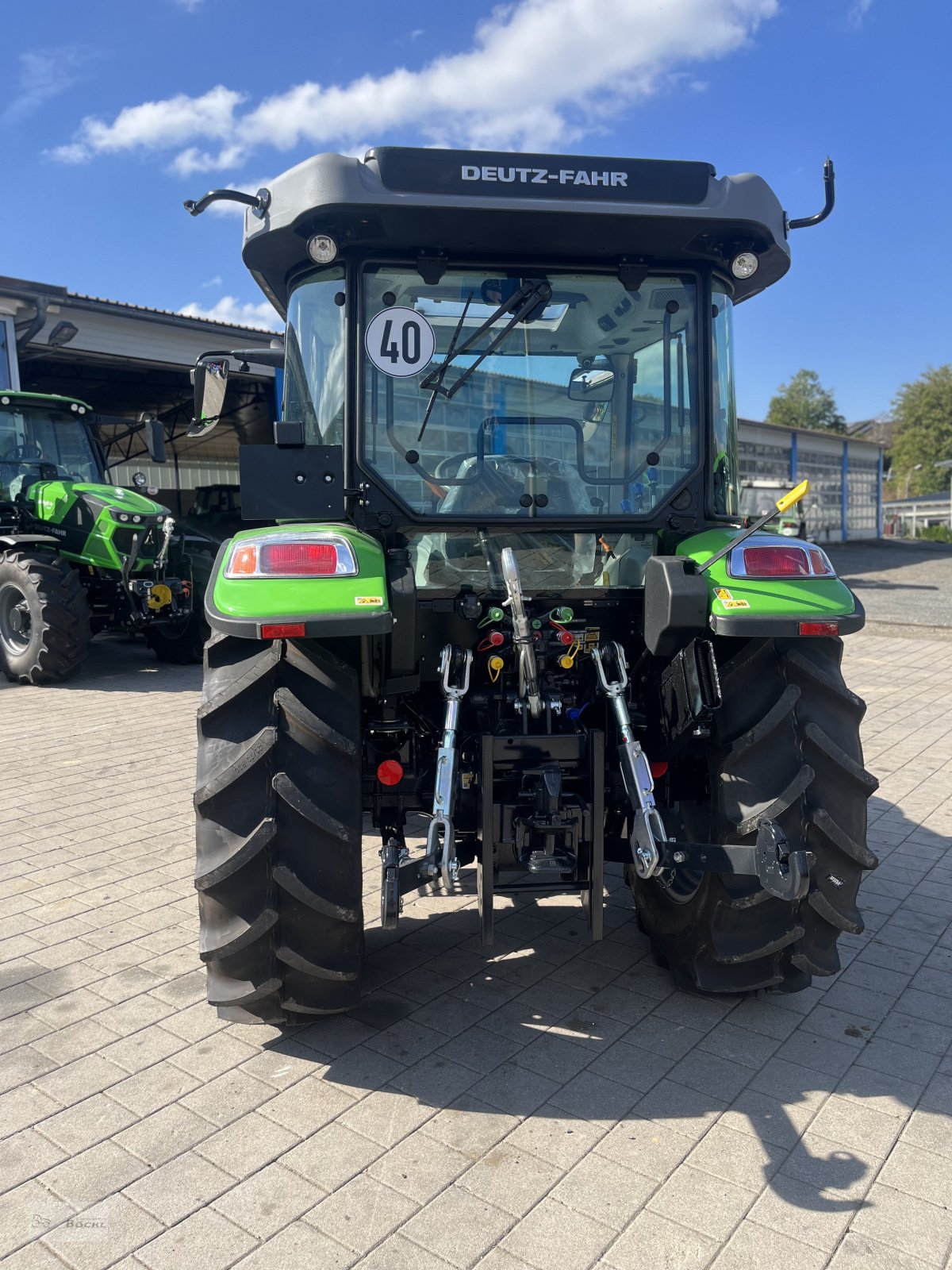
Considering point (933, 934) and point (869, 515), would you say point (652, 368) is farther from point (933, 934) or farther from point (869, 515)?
point (869, 515)

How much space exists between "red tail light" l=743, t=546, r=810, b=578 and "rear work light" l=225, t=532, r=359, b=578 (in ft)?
3.98

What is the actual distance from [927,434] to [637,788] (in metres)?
65.9

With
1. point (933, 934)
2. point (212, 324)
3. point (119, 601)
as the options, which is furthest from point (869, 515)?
point (933, 934)

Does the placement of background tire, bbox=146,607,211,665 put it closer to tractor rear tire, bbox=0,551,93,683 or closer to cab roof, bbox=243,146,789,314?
tractor rear tire, bbox=0,551,93,683

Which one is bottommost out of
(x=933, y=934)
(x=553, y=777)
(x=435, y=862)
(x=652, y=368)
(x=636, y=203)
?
(x=933, y=934)

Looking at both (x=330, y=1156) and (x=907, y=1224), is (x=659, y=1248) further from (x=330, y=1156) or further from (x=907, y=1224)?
(x=330, y=1156)

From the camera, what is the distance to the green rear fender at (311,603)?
257 centimetres

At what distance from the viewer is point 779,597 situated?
2.81 m

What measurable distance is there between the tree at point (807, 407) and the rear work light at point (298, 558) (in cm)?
6390

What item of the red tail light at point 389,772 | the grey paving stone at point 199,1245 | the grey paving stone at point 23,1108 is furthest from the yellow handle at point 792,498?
the grey paving stone at point 23,1108

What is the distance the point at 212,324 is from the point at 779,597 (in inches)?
562

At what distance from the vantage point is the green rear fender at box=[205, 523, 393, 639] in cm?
257

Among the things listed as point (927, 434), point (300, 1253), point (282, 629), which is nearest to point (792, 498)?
point (282, 629)

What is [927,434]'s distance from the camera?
199 ft
